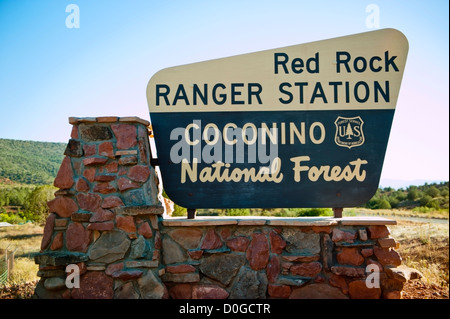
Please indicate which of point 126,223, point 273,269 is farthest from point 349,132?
point 126,223

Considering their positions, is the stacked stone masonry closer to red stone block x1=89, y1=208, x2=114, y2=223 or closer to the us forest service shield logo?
red stone block x1=89, y1=208, x2=114, y2=223

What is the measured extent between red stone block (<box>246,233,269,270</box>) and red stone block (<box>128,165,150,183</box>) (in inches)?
56.4

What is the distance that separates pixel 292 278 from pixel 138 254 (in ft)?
5.66

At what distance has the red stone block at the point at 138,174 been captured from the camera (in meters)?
4.20

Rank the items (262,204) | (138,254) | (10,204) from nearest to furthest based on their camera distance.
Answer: (138,254)
(262,204)
(10,204)

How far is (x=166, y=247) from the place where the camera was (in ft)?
13.9

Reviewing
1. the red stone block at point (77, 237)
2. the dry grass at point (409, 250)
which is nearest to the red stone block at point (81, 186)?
the red stone block at point (77, 237)

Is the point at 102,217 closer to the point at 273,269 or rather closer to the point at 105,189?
→ the point at 105,189

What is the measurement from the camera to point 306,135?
4457 mm

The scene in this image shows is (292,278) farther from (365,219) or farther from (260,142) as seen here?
(260,142)

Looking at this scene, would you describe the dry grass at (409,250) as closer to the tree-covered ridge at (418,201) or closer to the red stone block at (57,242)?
the red stone block at (57,242)

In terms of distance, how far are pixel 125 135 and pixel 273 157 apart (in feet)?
5.85

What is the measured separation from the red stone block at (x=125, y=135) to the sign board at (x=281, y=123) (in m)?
0.32
